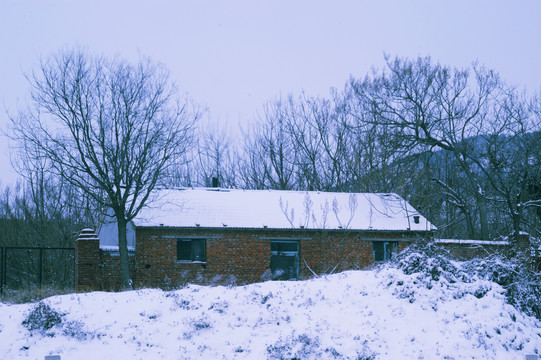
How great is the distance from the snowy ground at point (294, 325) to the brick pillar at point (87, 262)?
674cm

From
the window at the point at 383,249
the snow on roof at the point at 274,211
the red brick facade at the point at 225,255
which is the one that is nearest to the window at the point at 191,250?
the red brick facade at the point at 225,255

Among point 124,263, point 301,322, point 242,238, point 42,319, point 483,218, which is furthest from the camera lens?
point 483,218

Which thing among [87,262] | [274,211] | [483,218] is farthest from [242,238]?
[483,218]

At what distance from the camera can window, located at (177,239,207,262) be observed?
911 inches

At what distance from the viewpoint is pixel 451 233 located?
36.6 metres

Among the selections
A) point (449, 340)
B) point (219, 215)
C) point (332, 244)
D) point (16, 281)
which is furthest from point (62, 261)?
point (449, 340)

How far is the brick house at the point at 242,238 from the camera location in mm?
22453

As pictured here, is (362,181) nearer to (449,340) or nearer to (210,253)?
(210,253)

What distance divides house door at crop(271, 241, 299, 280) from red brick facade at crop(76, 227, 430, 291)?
0.20 m

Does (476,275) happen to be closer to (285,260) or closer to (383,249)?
(285,260)

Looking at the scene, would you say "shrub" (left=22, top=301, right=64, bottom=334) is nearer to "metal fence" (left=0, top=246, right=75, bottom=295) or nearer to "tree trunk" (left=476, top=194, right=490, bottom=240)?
"metal fence" (left=0, top=246, right=75, bottom=295)

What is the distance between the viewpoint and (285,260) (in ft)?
79.7

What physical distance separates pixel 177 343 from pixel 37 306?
3.80m

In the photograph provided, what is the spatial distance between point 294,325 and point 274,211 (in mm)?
14671
